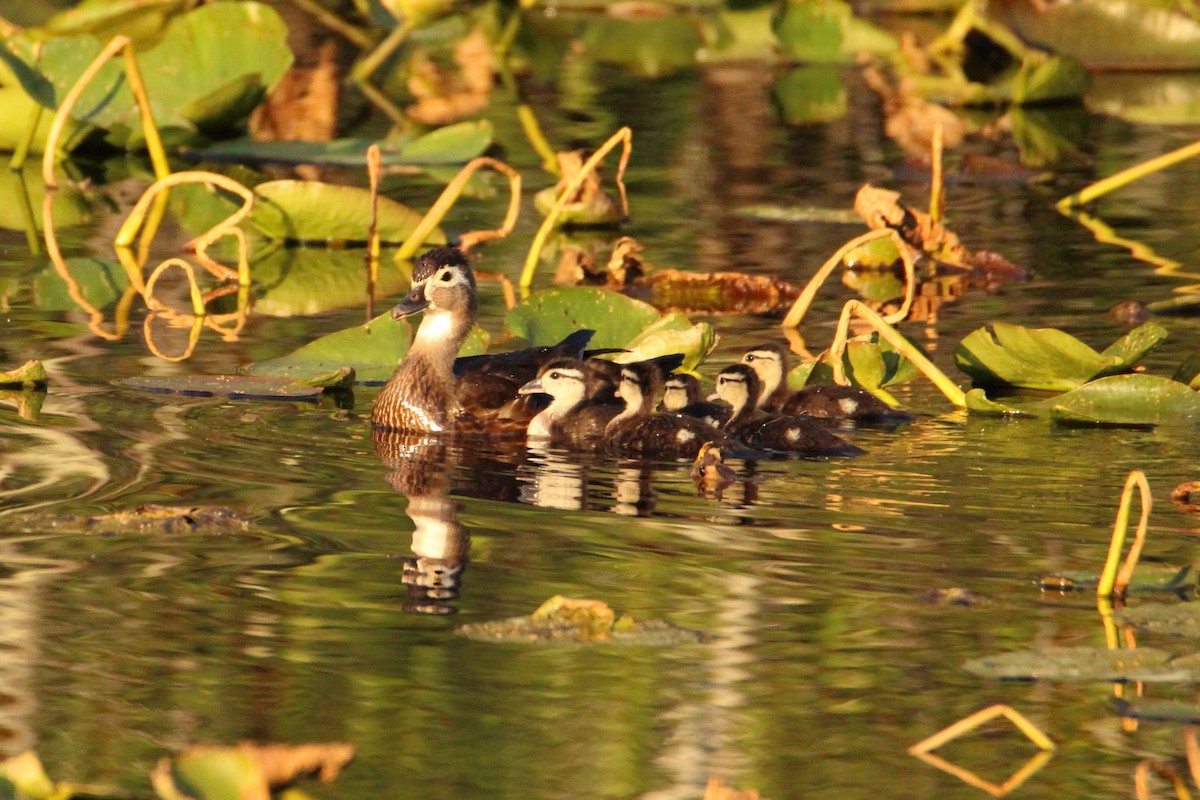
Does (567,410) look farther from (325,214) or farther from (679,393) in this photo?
(325,214)

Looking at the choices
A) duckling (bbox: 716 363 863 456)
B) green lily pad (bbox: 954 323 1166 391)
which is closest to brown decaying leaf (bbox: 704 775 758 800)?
duckling (bbox: 716 363 863 456)

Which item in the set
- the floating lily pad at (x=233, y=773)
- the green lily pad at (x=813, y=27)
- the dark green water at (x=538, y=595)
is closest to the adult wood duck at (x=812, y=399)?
the dark green water at (x=538, y=595)

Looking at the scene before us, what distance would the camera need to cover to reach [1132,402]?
8273 mm


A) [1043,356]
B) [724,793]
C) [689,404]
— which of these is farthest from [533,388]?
[724,793]

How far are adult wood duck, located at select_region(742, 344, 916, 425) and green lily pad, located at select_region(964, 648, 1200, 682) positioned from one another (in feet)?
9.83

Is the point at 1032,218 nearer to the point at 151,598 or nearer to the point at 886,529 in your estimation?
the point at 886,529

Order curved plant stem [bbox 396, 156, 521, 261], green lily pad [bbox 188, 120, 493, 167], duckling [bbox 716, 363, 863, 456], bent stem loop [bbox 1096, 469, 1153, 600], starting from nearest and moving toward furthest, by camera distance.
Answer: bent stem loop [bbox 1096, 469, 1153, 600]
duckling [bbox 716, 363, 863, 456]
curved plant stem [bbox 396, 156, 521, 261]
green lily pad [bbox 188, 120, 493, 167]

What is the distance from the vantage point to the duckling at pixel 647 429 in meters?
7.96

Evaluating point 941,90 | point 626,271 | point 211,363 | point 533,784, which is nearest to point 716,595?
point 533,784

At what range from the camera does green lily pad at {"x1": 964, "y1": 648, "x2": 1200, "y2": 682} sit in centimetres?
533

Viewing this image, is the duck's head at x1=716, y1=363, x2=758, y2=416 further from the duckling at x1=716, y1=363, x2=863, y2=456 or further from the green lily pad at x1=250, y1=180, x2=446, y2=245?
the green lily pad at x1=250, y1=180, x2=446, y2=245

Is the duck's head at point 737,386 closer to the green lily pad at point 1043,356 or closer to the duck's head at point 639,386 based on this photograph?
the duck's head at point 639,386

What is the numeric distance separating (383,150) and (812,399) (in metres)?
6.73

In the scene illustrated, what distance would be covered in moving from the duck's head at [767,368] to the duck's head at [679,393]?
273mm
